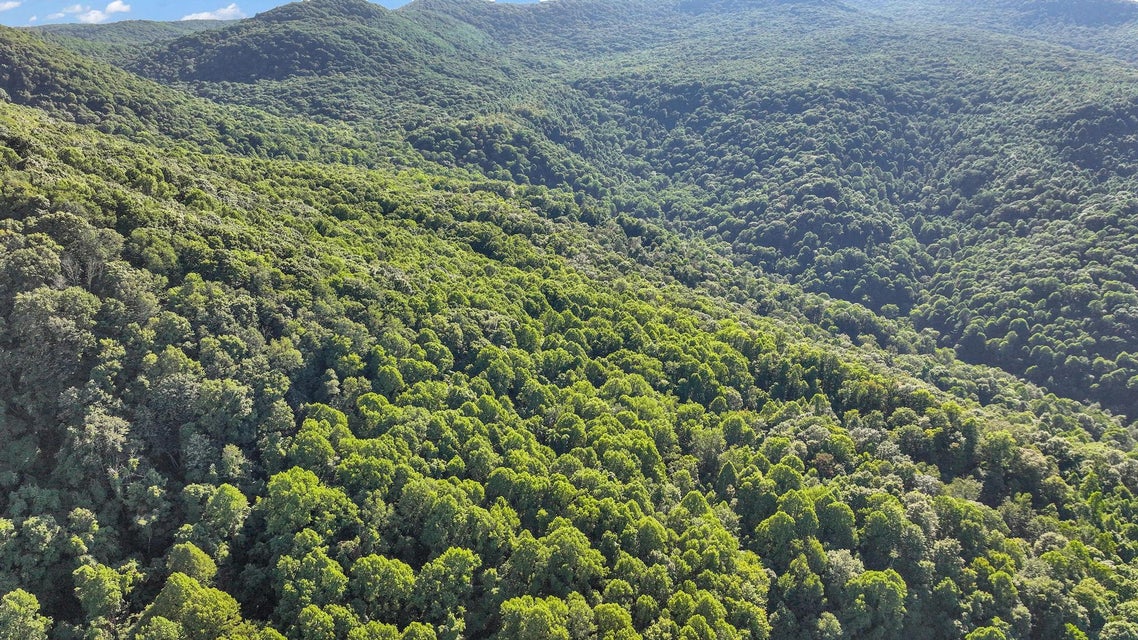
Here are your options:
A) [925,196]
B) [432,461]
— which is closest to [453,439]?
[432,461]

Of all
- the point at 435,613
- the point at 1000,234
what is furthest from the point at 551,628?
the point at 1000,234

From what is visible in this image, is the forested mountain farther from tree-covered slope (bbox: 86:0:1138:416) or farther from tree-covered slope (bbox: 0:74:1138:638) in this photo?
tree-covered slope (bbox: 86:0:1138:416)

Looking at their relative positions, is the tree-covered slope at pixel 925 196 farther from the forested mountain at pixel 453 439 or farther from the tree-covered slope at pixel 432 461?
the tree-covered slope at pixel 432 461

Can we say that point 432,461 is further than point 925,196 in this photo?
No

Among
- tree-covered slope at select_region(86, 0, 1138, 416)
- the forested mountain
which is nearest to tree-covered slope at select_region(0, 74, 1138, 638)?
the forested mountain

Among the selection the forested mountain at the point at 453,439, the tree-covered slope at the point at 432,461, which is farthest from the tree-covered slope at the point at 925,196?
the tree-covered slope at the point at 432,461

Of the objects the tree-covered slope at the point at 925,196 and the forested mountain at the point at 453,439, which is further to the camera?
the tree-covered slope at the point at 925,196

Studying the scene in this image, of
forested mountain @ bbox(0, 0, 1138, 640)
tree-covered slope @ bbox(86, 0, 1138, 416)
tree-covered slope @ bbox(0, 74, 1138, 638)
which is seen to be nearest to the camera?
tree-covered slope @ bbox(0, 74, 1138, 638)

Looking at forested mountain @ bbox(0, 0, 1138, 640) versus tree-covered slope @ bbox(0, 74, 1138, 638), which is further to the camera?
forested mountain @ bbox(0, 0, 1138, 640)

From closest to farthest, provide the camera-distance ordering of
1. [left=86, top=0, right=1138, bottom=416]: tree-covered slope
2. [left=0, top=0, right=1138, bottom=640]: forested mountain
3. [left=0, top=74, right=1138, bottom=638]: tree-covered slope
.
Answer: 1. [left=0, top=74, right=1138, bottom=638]: tree-covered slope
2. [left=0, top=0, right=1138, bottom=640]: forested mountain
3. [left=86, top=0, right=1138, bottom=416]: tree-covered slope

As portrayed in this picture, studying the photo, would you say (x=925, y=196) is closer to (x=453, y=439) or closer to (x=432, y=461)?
(x=453, y=439)

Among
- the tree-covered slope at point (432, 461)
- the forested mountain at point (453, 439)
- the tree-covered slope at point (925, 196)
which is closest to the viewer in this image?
the tree-covered slope at point (432, 461)
